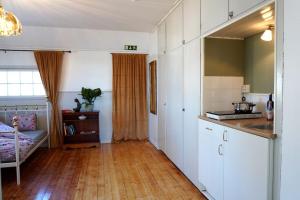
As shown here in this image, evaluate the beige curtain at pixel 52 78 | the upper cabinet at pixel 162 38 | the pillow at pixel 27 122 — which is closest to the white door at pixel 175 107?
the upper cabinet at pixel 162 38

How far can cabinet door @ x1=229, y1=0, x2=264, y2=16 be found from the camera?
1722 mm

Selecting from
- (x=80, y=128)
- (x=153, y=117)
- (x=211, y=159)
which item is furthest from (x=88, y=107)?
(x=211, y=159)

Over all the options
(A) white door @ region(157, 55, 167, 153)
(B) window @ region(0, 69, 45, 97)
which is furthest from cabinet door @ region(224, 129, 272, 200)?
(B) window @ region(0, 69, 45, 97)

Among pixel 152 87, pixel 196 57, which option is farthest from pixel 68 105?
pixel 196 57

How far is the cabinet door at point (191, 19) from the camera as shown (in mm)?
2653

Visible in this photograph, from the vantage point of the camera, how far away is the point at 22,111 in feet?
15.5

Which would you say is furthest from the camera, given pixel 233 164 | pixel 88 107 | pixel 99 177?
pixel 88 107

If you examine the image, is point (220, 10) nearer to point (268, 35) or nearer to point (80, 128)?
point (268, 35)

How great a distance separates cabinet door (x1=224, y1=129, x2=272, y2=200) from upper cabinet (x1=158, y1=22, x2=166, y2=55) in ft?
8.18

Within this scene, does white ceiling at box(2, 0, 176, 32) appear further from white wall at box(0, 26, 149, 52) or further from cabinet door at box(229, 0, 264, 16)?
cabinet door at box(229, 0, 264, 16)

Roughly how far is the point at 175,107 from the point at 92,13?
218 centimetres

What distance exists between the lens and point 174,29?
11.5ft

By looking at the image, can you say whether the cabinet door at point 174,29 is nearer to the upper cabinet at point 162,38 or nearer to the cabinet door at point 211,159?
the upper cabinet at point 162,38

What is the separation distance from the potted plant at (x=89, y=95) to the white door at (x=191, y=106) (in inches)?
96.3
